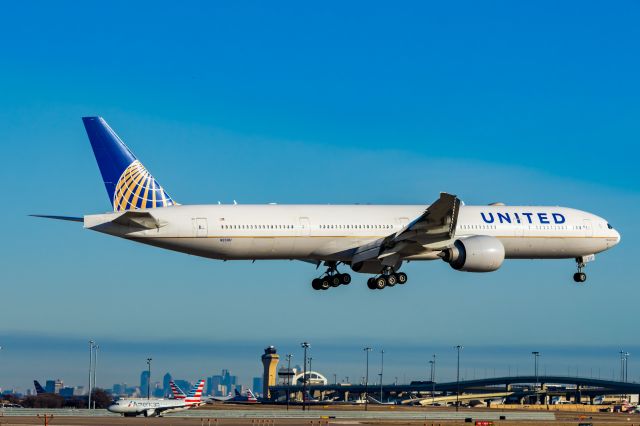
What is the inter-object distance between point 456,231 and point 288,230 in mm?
11256

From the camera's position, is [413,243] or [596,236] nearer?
[413,243]

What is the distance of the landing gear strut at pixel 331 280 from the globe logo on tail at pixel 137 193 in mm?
11105

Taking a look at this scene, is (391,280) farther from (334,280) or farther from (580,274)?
(580,274)

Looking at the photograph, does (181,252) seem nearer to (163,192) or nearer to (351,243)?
(163,192)

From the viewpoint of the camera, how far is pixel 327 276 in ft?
217

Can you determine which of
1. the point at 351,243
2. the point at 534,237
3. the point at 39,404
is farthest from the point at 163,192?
the point at 39,404

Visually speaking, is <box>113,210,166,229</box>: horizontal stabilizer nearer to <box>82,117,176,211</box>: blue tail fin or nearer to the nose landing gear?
<box>82,117,176,211</box>: blue tail fin

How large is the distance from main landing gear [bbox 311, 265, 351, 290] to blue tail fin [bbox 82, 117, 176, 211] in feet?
36.6

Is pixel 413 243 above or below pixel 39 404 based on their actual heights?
above

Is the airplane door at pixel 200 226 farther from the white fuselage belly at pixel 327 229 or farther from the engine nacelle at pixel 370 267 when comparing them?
the engine nacelle at pixel 370 267

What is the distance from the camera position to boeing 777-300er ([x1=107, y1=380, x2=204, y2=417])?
9300 centimetres

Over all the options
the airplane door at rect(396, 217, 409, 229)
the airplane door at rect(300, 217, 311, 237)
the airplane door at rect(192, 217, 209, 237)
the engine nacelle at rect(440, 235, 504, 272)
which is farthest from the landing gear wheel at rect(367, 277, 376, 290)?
the airplane door at rect(192, 217, 209, 237)

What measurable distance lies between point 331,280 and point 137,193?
45.8 feet

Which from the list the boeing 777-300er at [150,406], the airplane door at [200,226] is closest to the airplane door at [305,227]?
the airplane door at [200,226]
